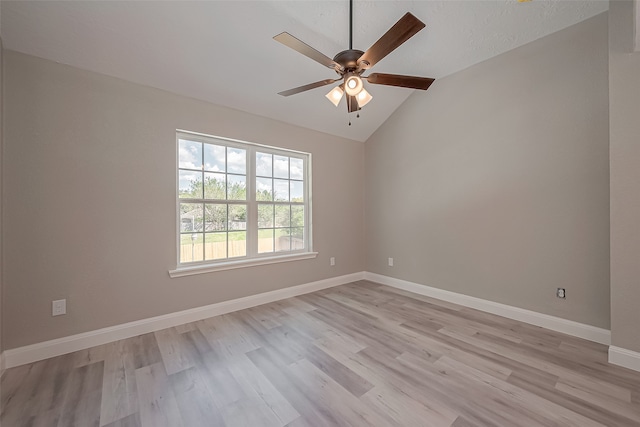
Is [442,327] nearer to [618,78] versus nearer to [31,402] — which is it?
[618,78]

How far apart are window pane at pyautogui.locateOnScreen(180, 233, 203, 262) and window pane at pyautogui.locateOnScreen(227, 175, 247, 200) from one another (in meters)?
0.62

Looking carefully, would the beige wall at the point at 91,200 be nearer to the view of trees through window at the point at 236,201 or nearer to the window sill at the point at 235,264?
the window sill at the point at 235,264

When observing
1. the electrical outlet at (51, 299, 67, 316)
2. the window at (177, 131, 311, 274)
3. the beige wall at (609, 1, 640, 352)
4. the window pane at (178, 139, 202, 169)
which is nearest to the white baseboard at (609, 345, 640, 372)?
the beige wall at (609, 1, 640, 352)

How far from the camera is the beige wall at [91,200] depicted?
2062 millimetres

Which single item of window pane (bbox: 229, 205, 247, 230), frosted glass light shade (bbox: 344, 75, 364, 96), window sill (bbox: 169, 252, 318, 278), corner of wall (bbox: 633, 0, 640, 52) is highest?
corner of wall (bbox: 633, 0, 640, 52)

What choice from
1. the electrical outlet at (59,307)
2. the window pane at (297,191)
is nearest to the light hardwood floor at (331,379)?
the electrical outlet at (59,307)

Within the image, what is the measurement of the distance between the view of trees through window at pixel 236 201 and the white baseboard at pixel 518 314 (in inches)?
74.4

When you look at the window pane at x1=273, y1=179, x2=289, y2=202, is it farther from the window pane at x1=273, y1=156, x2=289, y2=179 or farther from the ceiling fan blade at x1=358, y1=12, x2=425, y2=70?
the ceiling fan blade at x1=358, y1=12, x2=425, y2=70

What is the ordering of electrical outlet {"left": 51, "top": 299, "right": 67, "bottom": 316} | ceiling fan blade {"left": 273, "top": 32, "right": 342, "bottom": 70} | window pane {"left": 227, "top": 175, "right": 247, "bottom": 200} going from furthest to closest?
window pane {"left": 227, "top": 175, "right": 247, "bottom": 200} → electrical outlet {"left": 51, "top": 299, "right": 67, "bottom": 316} → ceiling fan blade {"left": 273, "top": 32, "right": 342, "bottom": 70}

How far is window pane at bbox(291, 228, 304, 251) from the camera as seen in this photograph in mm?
3883

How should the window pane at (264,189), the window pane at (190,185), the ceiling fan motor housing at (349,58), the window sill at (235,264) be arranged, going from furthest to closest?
the window pane at (264,189)
the window pane at (190,185)
the window sill at (235,264)
the ceiling fan motor housing at (349,58)

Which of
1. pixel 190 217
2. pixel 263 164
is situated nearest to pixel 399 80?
pixel 263 164

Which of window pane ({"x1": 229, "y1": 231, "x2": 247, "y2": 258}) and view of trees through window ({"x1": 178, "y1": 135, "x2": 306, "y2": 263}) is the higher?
view of trees through window ({"x1": 178, "y1": 135, "x2": 306, "y2": 263})

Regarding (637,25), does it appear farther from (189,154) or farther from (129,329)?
(129,329)
